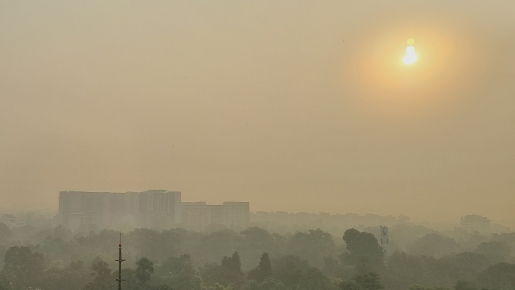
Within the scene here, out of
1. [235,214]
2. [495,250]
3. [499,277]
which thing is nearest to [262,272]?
[499,277]

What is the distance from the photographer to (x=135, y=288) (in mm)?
26234

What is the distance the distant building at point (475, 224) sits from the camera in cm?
7494

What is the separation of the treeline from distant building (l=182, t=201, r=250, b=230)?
3551 centimetres

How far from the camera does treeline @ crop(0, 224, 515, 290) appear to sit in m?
27.6

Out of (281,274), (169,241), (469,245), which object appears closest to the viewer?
(281,274)

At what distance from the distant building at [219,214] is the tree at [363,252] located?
169 feet

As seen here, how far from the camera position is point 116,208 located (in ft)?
271

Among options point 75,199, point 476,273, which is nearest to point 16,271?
point 476,273

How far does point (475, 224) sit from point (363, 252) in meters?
51.5

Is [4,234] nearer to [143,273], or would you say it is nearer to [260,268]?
[143,273]

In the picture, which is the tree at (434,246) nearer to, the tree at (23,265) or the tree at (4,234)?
the tree at (23,265)

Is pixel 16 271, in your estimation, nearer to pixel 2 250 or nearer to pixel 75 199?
pixel 2 250

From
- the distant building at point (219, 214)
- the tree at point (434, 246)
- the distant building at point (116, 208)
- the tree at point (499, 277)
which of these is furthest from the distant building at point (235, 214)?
the tree at point (499, 277)

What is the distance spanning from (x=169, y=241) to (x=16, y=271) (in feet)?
60.8
